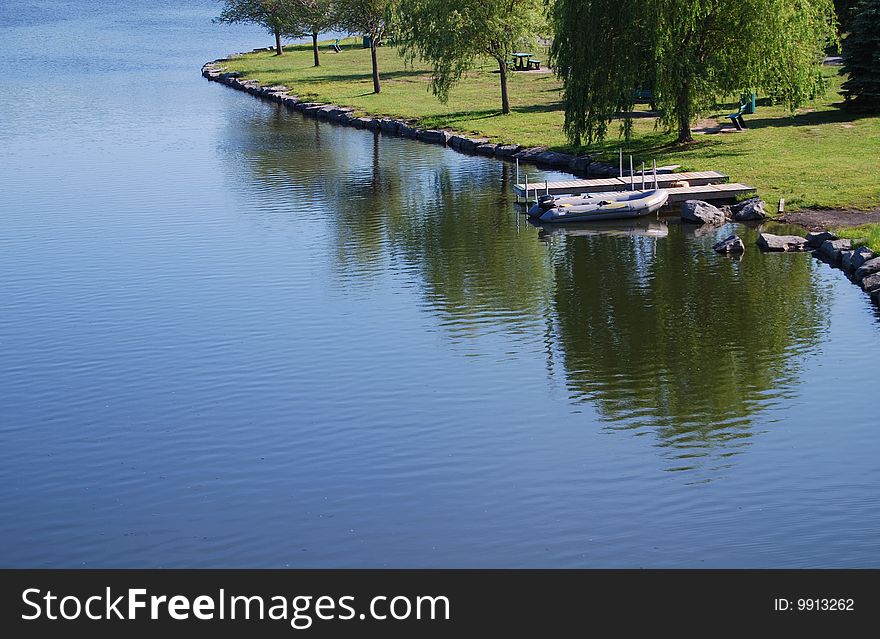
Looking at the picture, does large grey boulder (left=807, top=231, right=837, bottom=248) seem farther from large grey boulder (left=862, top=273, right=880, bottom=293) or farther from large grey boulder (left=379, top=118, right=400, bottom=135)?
large grey boulder (left=379, top=118, right=400, bottom=135)

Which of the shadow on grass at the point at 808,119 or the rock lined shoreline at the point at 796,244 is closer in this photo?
the rock lined shoreline at the point at 796,244

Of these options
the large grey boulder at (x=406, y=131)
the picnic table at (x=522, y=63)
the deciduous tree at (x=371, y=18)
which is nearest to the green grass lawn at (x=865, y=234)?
the large grey boulder at (x=406, y=131)

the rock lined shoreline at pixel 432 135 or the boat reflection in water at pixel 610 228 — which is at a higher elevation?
→ the rock lined shoreline at pixel 432 135

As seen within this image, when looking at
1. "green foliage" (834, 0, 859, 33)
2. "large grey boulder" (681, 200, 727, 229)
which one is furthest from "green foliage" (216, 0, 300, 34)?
"large grey boulder" (681, 200, 727, 229)

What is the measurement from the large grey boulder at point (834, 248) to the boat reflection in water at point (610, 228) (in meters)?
5.41

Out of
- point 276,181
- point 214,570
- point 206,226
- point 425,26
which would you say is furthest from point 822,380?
point 425,26

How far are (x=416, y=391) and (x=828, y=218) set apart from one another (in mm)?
17188

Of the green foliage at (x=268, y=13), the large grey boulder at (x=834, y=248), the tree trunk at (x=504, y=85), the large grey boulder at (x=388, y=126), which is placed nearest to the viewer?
the large grey boulder at (x=834, y=248)

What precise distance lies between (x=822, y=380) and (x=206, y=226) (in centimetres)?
2250

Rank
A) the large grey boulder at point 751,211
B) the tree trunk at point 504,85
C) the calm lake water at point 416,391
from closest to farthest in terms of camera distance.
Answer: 1. the calm lake water at point 416,391
2. the large grey boulder at point 751,211
3. the tree trunk at point 504,85

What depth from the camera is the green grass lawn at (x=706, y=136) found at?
1548 inches

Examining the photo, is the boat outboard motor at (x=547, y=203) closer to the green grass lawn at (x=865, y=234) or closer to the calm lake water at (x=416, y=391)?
the calm lake water at (x=416, y=391)

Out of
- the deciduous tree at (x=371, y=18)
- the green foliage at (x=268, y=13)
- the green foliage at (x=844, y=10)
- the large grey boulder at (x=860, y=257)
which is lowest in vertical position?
the large grey boulder at (x=860, y=257)

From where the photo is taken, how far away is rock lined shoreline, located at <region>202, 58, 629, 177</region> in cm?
4641
